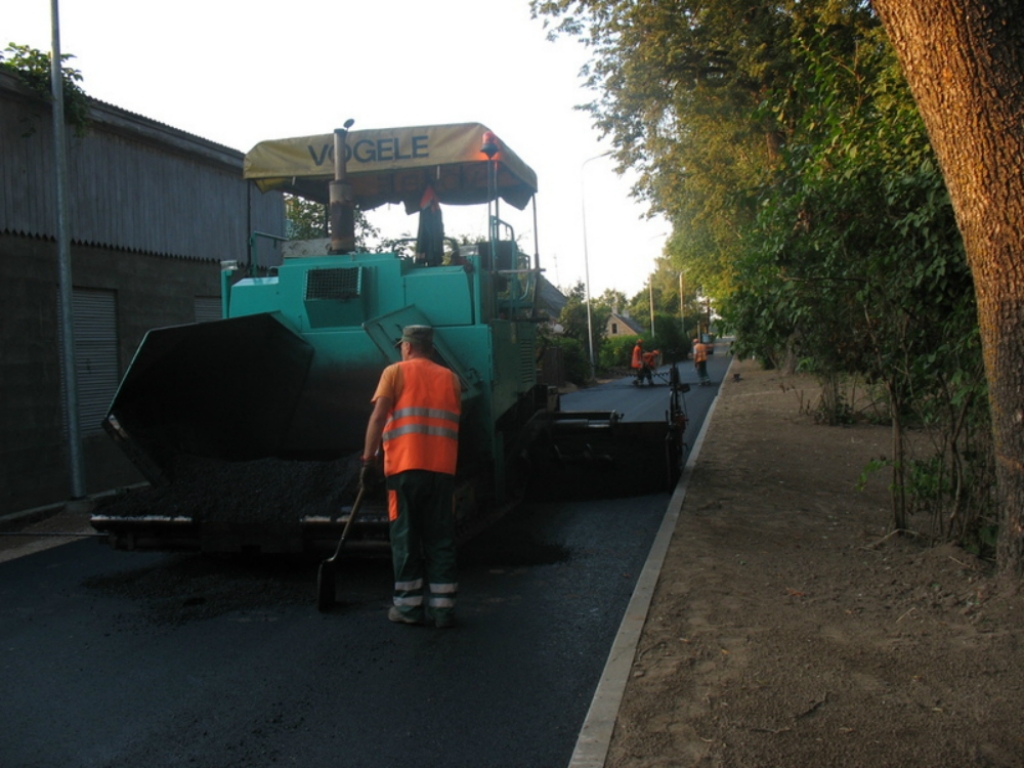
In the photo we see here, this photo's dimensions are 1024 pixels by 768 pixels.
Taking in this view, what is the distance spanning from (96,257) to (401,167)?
5.80 m

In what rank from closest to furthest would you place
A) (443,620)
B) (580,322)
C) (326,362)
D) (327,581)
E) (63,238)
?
(443,620) < (327,581) < (326,362) < (63,238) < (580,322)

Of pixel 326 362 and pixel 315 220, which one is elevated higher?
pixel 315 220

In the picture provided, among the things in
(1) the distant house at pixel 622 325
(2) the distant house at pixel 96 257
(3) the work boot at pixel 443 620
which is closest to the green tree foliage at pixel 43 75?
(2) the distant house at pixel 96 257

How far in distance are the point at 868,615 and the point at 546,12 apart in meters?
16.1

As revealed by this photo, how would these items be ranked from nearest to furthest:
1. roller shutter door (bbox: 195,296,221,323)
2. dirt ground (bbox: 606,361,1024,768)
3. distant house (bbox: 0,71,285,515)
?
1. dirt ground (bbox: 606,361,1024,768)
2. distant house (bbox: 0,71,285,515)
3. roller shutter door (bbox: 195,296,221,323)

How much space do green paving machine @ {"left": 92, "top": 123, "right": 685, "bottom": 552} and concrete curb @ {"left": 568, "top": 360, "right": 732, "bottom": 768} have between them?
50.6 inches

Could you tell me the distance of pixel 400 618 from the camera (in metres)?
5.08

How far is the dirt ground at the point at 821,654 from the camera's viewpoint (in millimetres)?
3340

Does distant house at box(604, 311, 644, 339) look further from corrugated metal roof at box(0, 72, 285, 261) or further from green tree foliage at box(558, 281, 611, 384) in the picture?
corrugated metal roof at box(0, 72, 285, 261)

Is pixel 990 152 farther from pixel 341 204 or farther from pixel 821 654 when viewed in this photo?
pixel 341 204

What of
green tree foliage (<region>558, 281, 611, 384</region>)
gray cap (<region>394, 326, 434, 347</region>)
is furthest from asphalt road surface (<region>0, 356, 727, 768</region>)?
green tree foliage (<region>558, 281, 611, 384</region>)

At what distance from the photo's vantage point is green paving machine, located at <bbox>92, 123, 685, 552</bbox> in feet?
19.1

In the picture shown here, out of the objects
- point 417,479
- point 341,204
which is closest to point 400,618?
point 417,479

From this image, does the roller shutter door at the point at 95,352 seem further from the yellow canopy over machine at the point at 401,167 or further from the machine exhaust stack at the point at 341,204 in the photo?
the machine exhaust stack at the point at 341,204
